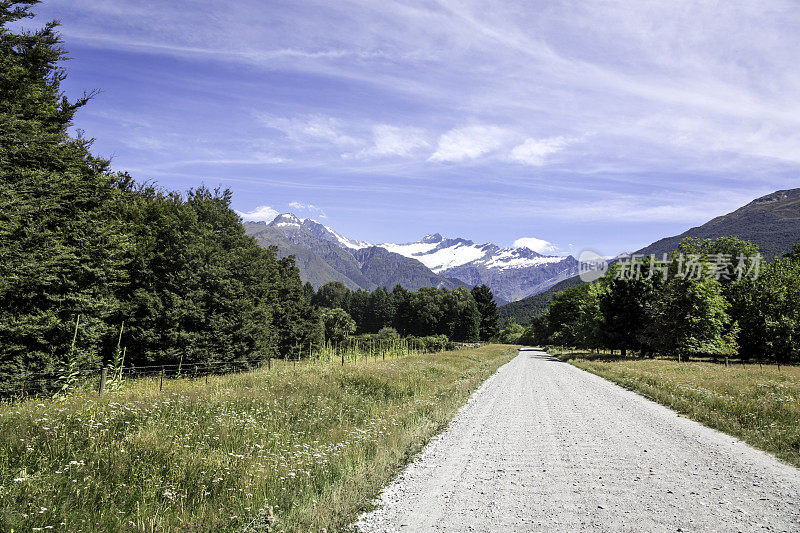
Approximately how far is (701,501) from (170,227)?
3308 cm

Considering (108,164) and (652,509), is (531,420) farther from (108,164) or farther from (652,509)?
(108,164)

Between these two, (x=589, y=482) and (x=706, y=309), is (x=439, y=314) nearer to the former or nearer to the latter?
(x=706, y=309)

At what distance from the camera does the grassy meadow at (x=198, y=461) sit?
5.11m

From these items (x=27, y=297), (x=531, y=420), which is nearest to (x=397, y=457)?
(x=531, y=420)

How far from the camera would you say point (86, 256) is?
19.7 m

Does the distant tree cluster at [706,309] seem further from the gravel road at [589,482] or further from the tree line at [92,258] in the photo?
the tree line at [92,258]

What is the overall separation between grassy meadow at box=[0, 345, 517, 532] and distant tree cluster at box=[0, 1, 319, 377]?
26.4 feet

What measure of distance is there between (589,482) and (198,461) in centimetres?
755

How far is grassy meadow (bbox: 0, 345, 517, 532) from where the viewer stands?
16.8 ft

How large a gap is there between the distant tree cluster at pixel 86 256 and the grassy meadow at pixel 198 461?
8040 mm

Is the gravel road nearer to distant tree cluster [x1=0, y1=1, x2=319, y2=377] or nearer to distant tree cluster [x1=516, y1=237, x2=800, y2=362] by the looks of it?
distant tree cluster [x1=0, y1=1, x2=319, y2=377]

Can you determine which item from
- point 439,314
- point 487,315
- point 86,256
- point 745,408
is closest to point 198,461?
point 745,408

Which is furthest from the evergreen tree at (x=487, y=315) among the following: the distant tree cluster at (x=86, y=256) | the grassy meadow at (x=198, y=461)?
the grassy meadow at (x=198, y=461)

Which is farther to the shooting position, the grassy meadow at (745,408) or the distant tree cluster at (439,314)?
the distant tree cluster at (439,314)
